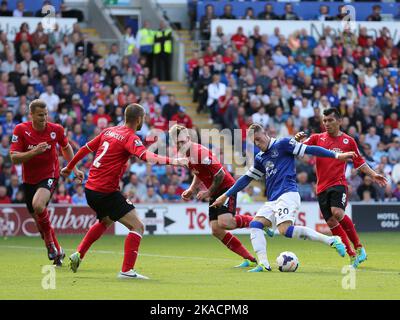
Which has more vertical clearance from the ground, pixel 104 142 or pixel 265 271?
pixel 104 142

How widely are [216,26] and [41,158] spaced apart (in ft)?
55.8

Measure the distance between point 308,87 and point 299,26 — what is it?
343 cm

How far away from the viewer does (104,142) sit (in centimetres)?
1388

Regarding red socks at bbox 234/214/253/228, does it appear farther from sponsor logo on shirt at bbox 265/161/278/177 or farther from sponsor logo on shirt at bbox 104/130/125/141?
sponsor logo on shirt at bbox 104/130/125/141

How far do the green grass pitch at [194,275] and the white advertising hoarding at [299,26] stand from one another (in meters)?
12.7

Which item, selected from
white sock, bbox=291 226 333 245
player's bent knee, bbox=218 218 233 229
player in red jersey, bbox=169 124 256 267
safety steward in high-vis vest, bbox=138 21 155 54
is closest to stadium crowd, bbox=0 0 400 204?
safety steward in high-vis vest, bbox=138 21 155 54

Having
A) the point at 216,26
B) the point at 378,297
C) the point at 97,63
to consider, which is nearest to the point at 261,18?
the point at 216,26

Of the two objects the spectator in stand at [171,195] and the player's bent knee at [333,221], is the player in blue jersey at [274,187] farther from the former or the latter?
the spectator in stand at [171,195]

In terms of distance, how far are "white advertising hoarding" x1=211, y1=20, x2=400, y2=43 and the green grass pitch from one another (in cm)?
1266
